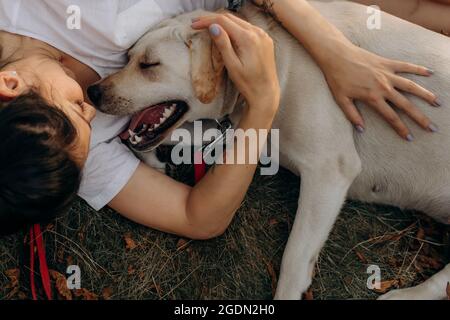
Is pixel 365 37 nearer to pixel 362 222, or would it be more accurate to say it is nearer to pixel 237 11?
pixel 237 11

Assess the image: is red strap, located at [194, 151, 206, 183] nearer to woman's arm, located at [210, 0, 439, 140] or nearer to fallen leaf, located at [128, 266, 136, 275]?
fallen leaf, located at [128, 266, 136, 275]

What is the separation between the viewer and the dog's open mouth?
90.7 inches

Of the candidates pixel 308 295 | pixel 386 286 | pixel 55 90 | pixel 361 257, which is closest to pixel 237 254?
pixel 308 295

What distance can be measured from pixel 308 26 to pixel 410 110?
551 mm

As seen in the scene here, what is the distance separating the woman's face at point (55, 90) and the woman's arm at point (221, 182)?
493 mm

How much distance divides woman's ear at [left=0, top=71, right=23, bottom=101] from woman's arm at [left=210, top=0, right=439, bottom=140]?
1.07 meters

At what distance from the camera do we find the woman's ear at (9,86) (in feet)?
5.83

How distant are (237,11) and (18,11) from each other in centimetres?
92

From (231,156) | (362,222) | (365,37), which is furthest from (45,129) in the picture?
(362,222)

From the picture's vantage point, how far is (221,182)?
2.27 m

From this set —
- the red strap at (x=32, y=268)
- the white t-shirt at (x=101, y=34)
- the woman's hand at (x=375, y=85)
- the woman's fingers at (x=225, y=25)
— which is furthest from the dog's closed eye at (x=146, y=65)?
the red strap at (x=32, y=268)

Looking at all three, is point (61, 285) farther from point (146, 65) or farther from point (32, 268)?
point (146, 65)

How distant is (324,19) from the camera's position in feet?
7.54

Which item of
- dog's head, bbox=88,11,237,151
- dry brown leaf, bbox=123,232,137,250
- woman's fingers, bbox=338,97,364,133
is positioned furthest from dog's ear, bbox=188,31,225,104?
dry brown leaf, bbox=123,232,137,250
